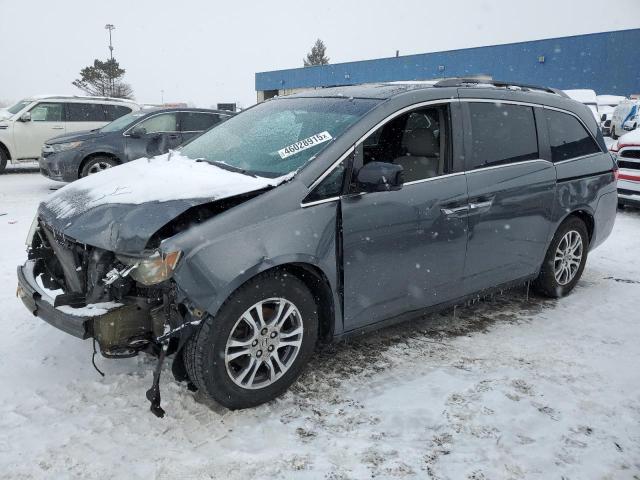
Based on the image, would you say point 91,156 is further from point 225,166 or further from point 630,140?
point 630,140

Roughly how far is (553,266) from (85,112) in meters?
11.7

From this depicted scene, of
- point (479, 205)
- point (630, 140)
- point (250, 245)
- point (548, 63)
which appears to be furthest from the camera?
point (548, 63)

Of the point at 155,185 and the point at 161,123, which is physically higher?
the point at 161,123

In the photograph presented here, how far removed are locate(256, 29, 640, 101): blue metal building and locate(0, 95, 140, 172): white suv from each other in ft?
60.0

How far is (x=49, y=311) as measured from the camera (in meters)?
2.94

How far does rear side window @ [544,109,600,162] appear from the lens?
4504 millimetres

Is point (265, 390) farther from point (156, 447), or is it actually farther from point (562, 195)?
point (562, 195)

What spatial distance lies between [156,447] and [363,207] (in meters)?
1.71

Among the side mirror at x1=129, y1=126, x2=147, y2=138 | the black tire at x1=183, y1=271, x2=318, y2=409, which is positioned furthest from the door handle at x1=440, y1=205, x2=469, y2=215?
the side mirror at x1=129, y1=126, x2=147, y2=138

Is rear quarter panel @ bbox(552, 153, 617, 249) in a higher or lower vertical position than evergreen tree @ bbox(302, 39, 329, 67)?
lower

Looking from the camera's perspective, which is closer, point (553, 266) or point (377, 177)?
point (377, 177)

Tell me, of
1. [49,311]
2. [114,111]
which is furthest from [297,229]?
[114,111]

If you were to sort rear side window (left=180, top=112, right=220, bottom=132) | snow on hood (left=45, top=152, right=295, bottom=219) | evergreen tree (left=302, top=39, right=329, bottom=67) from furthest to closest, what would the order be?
evergreen tree (left=302, top=39, right=329, bottom=67) → rear side window (left=180, top=112, right=220, bottom=132) → snow on hood (left=45, top=152, right=295, bottom=219)

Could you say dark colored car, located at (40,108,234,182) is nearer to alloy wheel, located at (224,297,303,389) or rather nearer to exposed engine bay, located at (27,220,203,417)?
exposed engine bay, located at (27,220,203,417)
